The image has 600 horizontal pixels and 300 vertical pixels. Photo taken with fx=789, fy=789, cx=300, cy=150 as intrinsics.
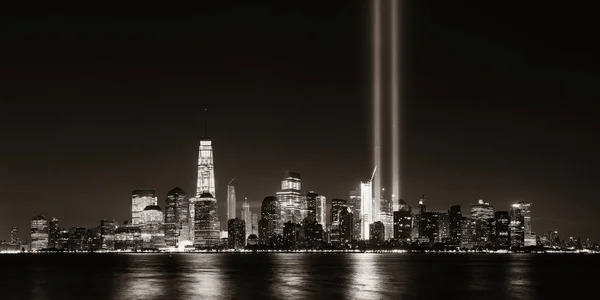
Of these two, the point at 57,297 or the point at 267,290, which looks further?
the point at 267,290

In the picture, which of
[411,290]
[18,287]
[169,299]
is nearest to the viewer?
[169,299]

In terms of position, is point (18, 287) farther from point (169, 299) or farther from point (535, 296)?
point (535, 296)

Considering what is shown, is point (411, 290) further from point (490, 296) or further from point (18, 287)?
point (18, 287)

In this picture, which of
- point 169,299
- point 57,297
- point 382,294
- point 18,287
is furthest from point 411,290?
point 18,287

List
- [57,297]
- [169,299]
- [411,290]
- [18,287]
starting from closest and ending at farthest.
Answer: [169,299] → [57,297] → [411,290] → [18,287]

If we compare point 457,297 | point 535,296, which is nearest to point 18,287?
point 457,297

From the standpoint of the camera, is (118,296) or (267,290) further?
(267,290)

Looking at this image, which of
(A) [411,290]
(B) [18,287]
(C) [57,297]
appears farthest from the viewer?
(B) [18,287]

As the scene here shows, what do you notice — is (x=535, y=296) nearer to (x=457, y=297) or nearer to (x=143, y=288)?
(x=457, y=297)

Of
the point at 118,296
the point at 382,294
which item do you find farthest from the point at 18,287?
the point at 382,294
